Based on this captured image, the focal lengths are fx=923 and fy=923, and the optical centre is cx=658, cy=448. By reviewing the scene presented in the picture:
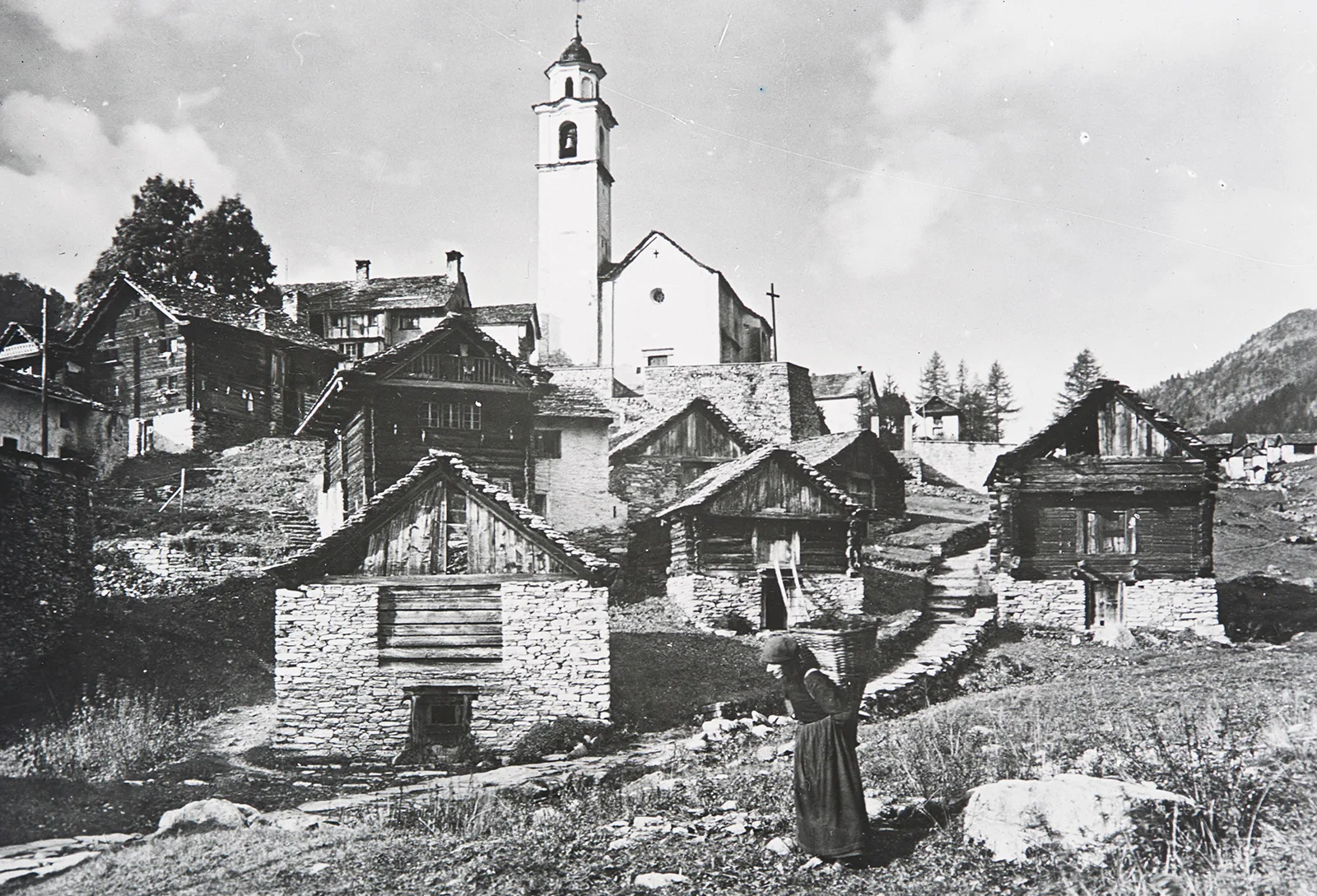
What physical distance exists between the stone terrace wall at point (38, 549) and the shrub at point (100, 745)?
190 cm

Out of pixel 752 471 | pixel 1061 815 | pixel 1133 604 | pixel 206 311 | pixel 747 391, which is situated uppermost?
pixel 206 311

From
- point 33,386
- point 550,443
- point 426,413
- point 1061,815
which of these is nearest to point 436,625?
point 33,386

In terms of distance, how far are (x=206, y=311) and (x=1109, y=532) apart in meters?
27.4

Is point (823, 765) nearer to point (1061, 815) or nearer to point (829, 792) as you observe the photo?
point (829, 792)

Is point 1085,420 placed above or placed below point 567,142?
below

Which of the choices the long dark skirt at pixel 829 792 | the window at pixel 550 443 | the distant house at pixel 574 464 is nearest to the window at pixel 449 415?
the distant house at pixel 574 464

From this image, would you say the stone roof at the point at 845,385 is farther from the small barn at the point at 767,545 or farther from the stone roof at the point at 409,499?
the stone roof at the point at 409,499

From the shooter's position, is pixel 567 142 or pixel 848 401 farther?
pixel 848 401

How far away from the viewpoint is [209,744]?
14.7 m

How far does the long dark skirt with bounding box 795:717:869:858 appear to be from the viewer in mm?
7273

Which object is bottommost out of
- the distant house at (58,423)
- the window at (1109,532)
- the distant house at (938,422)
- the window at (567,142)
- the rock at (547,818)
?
the rock at (547,818)

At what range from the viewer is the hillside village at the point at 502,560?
1430 centimetres

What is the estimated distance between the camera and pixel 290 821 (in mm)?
10297

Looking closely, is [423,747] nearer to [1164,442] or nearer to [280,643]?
[280,643]
